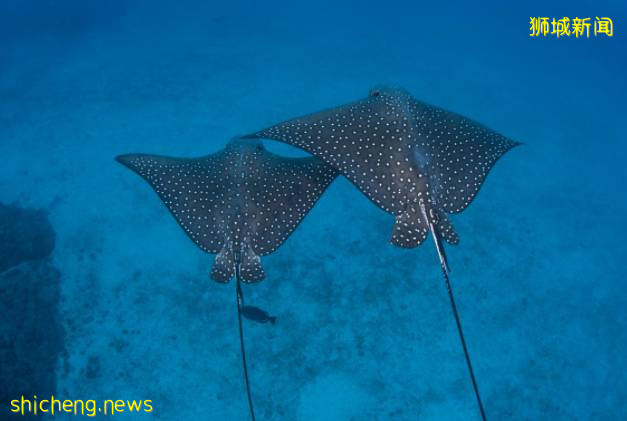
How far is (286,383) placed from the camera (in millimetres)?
6203

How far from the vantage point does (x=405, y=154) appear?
4188 mm

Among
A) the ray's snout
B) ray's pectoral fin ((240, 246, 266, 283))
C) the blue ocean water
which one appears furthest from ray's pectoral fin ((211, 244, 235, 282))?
the blue ocean water

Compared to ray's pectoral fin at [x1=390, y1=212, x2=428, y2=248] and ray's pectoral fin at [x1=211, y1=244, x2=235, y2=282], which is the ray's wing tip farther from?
ray's pectoral fin at [x1=390, y1=212, x2=428, y2=248]

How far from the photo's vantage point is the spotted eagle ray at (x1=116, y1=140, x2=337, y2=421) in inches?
174

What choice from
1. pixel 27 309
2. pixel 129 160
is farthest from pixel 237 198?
pixel 27 309

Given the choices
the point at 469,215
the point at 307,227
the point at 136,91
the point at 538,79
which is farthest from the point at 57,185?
the point at 538,79

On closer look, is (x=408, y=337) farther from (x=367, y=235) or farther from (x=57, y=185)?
(x=57, y=185)

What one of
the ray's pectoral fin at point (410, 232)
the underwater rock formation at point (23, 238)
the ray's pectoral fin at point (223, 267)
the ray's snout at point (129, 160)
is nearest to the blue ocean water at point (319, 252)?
the underwater rock formation at point (23, 238)

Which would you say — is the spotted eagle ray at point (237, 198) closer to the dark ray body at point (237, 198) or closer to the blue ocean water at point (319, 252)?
the dark ray body at point (237, 198)

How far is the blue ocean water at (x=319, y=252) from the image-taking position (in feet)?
20.5

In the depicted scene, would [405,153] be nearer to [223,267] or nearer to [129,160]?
[223,267]

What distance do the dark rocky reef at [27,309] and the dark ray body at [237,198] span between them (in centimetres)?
345

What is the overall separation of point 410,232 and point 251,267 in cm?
159

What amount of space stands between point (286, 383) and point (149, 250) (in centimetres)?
315
